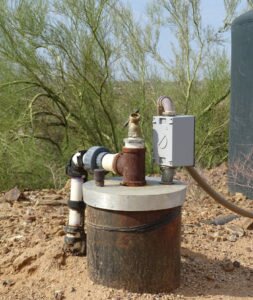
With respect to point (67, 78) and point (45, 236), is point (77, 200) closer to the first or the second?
point (45, 236)

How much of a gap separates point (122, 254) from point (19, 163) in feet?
18.9

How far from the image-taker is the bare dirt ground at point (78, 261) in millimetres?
3416

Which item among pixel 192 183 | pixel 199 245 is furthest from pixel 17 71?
pixel 199 245

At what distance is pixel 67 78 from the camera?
30.7ft

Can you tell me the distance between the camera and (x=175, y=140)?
325cm

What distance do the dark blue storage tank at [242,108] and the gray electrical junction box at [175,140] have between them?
338 cm

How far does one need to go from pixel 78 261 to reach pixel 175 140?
1004 millimetres

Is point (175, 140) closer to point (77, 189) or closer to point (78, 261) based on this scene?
point (77, 189)

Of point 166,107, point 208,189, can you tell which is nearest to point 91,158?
point 166,107

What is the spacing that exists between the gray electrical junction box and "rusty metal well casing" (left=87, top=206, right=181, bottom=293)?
269mm

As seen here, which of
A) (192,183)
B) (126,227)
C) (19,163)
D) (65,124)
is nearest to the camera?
(126,227)

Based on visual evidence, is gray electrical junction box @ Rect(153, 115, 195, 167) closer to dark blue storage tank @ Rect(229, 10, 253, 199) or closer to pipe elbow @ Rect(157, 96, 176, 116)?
pipe elbow @ Rect(157, 96, 176, 116)

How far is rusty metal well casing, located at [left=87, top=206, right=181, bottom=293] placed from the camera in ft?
10.6

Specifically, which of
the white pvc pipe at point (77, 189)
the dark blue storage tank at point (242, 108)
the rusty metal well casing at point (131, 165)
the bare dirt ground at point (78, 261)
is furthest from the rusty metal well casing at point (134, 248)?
the dark blue storage tank at point (242, 108)
